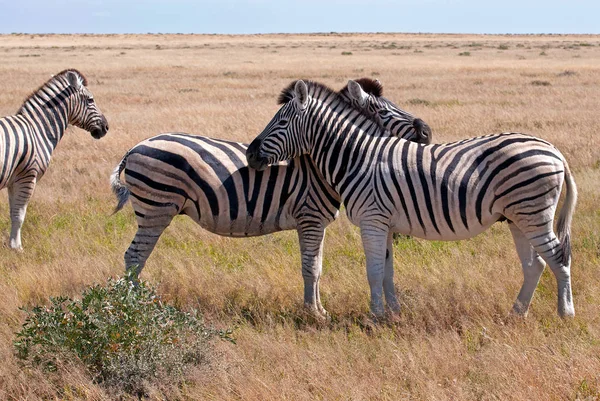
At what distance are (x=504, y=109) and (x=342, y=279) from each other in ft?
45.0

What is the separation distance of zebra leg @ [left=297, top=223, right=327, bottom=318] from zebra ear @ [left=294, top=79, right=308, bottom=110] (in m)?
1.05

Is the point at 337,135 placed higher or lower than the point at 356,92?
lower

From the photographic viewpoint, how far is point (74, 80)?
9375 millimetres

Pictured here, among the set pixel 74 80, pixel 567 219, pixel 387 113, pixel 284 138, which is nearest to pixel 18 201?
pixel 74 80

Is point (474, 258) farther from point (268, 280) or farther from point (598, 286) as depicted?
point (268, 280)

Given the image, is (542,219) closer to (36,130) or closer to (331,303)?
(331,303)

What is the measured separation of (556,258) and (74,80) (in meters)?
6.57

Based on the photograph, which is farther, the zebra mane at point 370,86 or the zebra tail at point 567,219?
the zebra mane at point 370,86

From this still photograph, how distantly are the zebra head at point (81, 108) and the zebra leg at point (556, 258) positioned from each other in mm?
6199

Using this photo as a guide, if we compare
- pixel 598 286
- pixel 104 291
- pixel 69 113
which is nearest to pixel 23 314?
pixel 104 291

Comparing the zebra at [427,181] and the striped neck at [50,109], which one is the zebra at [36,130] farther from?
the zebra at [427,181]

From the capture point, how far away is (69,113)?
938 centimetres

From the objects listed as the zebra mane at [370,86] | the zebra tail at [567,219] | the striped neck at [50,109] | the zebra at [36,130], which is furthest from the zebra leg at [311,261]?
the striped neck at [50,109]

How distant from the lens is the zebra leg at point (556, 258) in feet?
18.2
